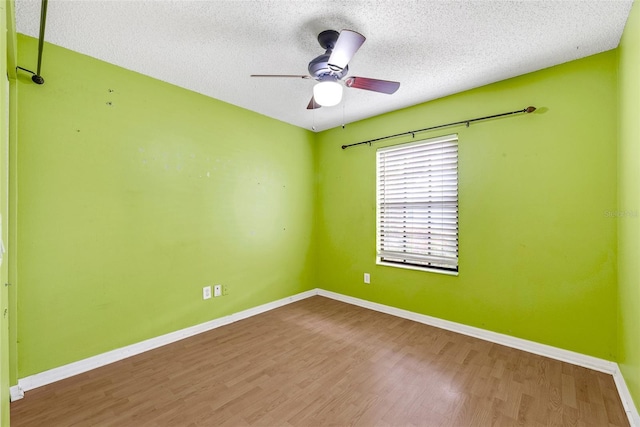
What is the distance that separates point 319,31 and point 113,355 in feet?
10.1

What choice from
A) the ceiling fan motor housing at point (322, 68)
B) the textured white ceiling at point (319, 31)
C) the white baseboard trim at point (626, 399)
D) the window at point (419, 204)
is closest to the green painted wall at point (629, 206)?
the white baseboard trim at point (626, 399)

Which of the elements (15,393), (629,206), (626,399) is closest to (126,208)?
(15,393)

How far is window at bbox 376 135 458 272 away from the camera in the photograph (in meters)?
3.18

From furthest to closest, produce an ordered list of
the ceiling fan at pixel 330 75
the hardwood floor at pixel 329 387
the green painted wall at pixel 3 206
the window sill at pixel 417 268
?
the window sill at pixel 417 268 → the ceiling fan at pixel 330 75 → the hardwood floor at pixel 329 387 → the green painted wall at pixel 3 206

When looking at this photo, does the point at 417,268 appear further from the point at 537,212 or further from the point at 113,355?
the point at 113,355

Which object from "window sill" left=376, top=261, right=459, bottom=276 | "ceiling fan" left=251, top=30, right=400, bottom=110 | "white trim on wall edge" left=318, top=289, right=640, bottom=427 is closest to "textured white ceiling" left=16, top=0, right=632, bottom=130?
"ceiling fan" left=251, top=30, right=400, bottom=110

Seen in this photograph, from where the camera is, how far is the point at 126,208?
2572mm

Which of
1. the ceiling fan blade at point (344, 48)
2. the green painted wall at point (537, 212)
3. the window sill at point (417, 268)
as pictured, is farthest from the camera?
the window sill at point (417, 268)

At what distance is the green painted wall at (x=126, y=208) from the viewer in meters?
2.16

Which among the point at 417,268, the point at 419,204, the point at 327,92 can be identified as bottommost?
the point at 417,268

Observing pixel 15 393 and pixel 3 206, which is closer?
pixel 3 206

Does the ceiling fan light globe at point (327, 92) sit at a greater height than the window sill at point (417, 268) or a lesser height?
greater

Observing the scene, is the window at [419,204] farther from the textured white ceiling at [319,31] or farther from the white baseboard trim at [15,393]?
the white baseboard trim at [15,393]

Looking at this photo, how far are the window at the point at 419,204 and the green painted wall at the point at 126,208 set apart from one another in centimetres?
151
